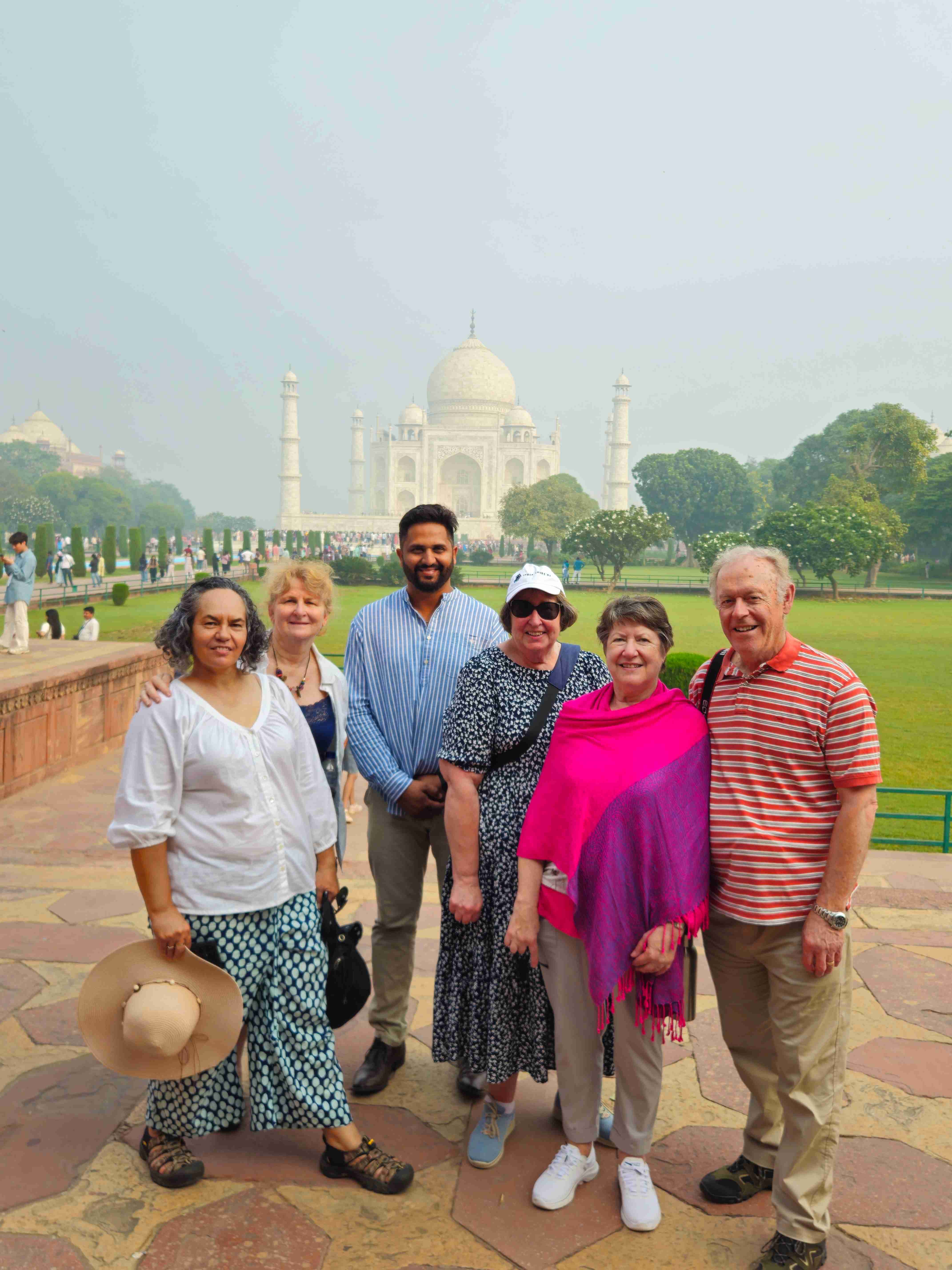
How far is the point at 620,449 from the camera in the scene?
59.6m

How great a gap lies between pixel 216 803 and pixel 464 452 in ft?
188

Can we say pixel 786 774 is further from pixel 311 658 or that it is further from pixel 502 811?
pixel 311 658

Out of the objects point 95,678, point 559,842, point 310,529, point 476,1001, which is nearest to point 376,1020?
point 476,1001

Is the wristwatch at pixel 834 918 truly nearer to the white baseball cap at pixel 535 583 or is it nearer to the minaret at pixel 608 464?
the white baseball cap at pixel 535 583

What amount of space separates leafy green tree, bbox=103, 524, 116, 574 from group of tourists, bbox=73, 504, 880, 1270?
2363cm

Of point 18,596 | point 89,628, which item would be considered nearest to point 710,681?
point 18,596

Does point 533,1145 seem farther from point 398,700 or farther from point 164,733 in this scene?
point 164,733

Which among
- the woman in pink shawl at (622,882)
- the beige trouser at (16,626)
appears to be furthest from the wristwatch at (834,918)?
the beige trouser at (16,626)

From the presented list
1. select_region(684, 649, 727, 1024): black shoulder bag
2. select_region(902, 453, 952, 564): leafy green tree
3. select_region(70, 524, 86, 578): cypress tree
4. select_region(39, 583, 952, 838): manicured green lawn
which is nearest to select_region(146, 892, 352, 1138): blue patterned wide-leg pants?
select_region(684, 649, 727, 1024): black shoulder bag

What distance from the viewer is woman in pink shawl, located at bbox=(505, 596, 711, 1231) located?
1602mm

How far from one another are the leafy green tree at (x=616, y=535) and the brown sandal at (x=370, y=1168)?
27.2 meters

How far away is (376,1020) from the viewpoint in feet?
7.00

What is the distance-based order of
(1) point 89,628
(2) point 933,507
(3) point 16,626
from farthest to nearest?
(2) point 933,507
(1) point 89,628
(3) point 16,626

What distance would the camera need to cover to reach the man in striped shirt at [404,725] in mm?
2109
